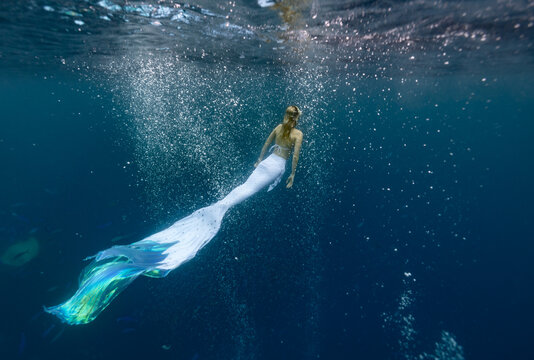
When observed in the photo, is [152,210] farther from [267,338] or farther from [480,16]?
[480,16]

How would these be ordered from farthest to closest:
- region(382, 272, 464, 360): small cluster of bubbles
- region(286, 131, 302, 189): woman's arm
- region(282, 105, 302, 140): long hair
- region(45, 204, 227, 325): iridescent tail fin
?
region(382, 272, 464, 360): small cluster of bubbles < region(286, 131, 302, 189): woman's arm < region(282, 105, 302, 140): long hair < region(45, 204, 227, 325): iridescent tail fin

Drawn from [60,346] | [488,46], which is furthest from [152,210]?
[488,46]

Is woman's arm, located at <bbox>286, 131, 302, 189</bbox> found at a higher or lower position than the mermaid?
higher

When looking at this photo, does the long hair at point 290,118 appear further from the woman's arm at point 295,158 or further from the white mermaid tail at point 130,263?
the white mermaid tail at point 130,263

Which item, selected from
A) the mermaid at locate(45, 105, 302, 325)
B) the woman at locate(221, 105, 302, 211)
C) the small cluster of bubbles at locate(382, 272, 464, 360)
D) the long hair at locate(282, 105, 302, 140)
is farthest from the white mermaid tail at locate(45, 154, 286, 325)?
the small cluster of bubbles at locate(382, 272, 464, 360)

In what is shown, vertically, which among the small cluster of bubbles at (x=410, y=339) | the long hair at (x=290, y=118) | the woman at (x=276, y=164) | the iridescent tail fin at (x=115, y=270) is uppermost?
the long hair at (x=290, y=118)

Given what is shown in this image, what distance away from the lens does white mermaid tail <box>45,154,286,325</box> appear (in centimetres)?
379

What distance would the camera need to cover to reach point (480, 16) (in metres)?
7.48

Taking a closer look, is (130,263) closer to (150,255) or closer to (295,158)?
(150,255)

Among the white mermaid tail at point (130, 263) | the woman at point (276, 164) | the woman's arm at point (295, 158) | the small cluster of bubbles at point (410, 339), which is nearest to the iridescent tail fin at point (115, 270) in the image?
the white mermaid tail at point (130, 263)

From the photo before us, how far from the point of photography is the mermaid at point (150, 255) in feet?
12.4

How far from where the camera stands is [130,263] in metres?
3.91

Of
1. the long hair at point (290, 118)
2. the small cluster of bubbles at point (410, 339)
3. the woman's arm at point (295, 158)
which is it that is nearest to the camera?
the long hair at point (290, 118)

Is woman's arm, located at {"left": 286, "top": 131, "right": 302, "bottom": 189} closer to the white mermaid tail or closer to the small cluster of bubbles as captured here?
the white mermaid tail
